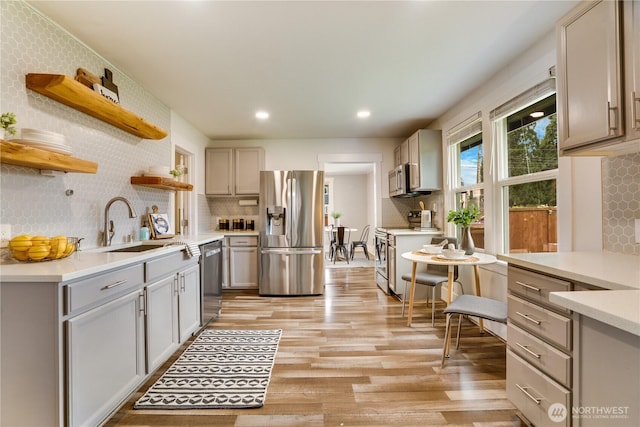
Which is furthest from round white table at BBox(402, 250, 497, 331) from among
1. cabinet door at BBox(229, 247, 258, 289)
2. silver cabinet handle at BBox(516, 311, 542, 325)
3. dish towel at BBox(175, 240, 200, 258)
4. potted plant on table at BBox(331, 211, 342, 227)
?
potted plant on table at BBox(331, 211, 342, 227)

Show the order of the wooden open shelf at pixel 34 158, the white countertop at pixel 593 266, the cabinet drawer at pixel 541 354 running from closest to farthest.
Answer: the white countertop at pixel 593 266
the cabinet drawer at pixel 541 354
the wooden open shelf at pixel 34 158

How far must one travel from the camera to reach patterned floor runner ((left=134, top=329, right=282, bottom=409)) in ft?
5.93

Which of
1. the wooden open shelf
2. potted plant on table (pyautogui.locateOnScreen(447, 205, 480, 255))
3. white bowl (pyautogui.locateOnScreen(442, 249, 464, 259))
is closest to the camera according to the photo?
the wooden open shelf

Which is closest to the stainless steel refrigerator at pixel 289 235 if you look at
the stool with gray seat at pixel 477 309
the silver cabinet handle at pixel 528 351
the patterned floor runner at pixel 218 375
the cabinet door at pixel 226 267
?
the cabinet door at pixel 226 267

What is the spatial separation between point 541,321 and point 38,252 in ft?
8.28

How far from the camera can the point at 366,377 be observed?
2.07m

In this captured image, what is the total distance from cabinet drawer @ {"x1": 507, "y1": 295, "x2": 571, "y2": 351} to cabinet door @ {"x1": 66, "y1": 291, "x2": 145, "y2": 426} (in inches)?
84.6

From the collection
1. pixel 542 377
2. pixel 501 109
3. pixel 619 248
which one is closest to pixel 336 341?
pixel 542 377

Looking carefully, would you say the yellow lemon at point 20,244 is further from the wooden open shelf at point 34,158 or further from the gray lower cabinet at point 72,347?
the wooden open shelf at point 34,158

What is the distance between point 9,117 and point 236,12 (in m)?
1.40

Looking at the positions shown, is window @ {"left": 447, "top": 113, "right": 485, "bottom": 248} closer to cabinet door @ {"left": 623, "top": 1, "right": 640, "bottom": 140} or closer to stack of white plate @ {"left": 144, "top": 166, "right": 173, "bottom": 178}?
cabinet door @ {"left": 623, "top": 1, "right": 640, "bottom": 140}

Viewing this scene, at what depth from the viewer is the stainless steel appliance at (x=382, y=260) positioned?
169 inches

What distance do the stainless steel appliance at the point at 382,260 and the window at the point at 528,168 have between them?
1.73 m

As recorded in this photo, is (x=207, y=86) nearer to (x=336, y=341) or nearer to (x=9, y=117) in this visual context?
(x=9, y=117)
